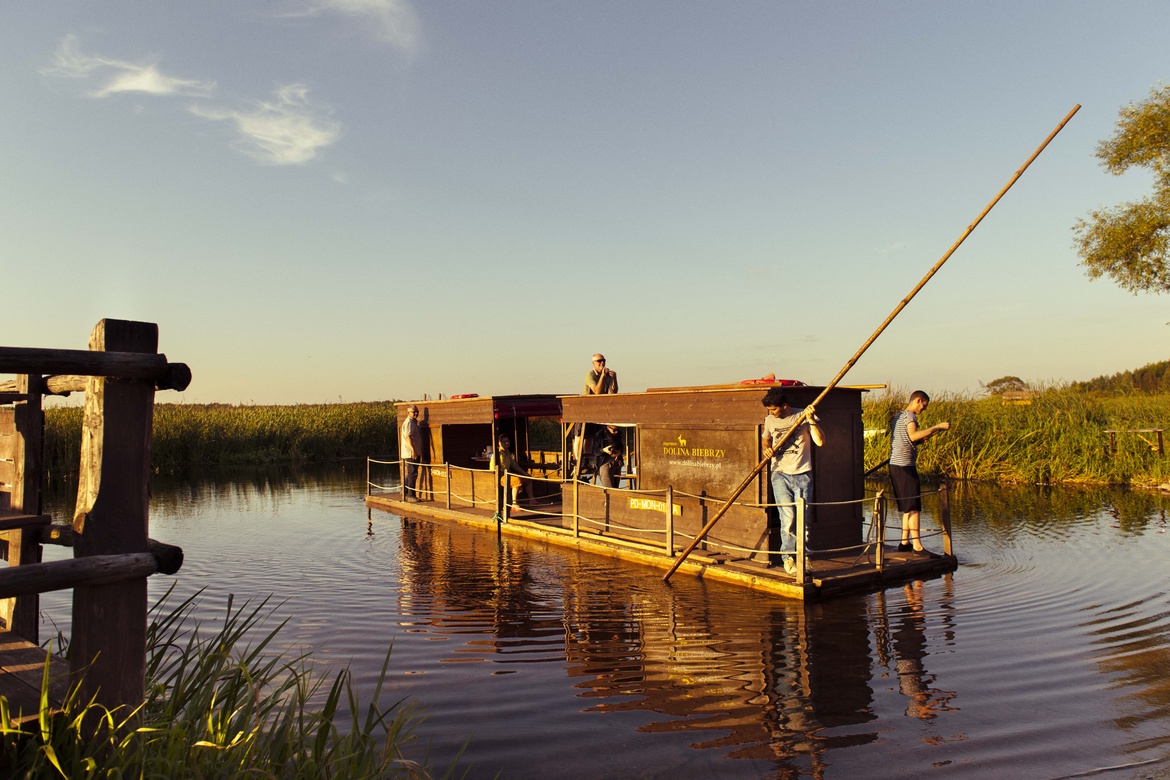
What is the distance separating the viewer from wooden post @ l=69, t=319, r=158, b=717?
3512 mm

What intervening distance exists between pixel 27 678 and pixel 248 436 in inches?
1446

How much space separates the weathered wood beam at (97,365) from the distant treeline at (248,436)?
30966 millimetres

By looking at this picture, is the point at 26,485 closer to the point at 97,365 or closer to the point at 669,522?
the point at 97,365

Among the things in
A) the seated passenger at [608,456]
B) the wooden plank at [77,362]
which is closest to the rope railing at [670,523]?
the seated passenger at [608,456]

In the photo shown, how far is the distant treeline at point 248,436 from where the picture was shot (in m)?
31.3

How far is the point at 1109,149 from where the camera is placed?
99.6 ft

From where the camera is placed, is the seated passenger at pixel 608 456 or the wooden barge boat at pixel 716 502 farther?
the seated passenger at pixel 608 456

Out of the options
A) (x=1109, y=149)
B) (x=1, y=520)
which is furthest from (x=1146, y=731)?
(x=1109, y=149)

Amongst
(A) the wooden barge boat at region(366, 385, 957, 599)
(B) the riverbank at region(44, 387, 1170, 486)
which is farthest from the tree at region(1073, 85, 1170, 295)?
(A) the wooden barge boat at region(366, 385, 957, 599)

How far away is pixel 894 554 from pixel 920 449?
48.5 ft

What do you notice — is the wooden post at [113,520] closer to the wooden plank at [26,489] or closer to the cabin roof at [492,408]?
the wooden plank at [26,489]

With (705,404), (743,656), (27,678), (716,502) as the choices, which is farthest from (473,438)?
(27,678)

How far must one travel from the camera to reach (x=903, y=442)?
11961mm

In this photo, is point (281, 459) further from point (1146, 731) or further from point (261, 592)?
point (1146, 731)
